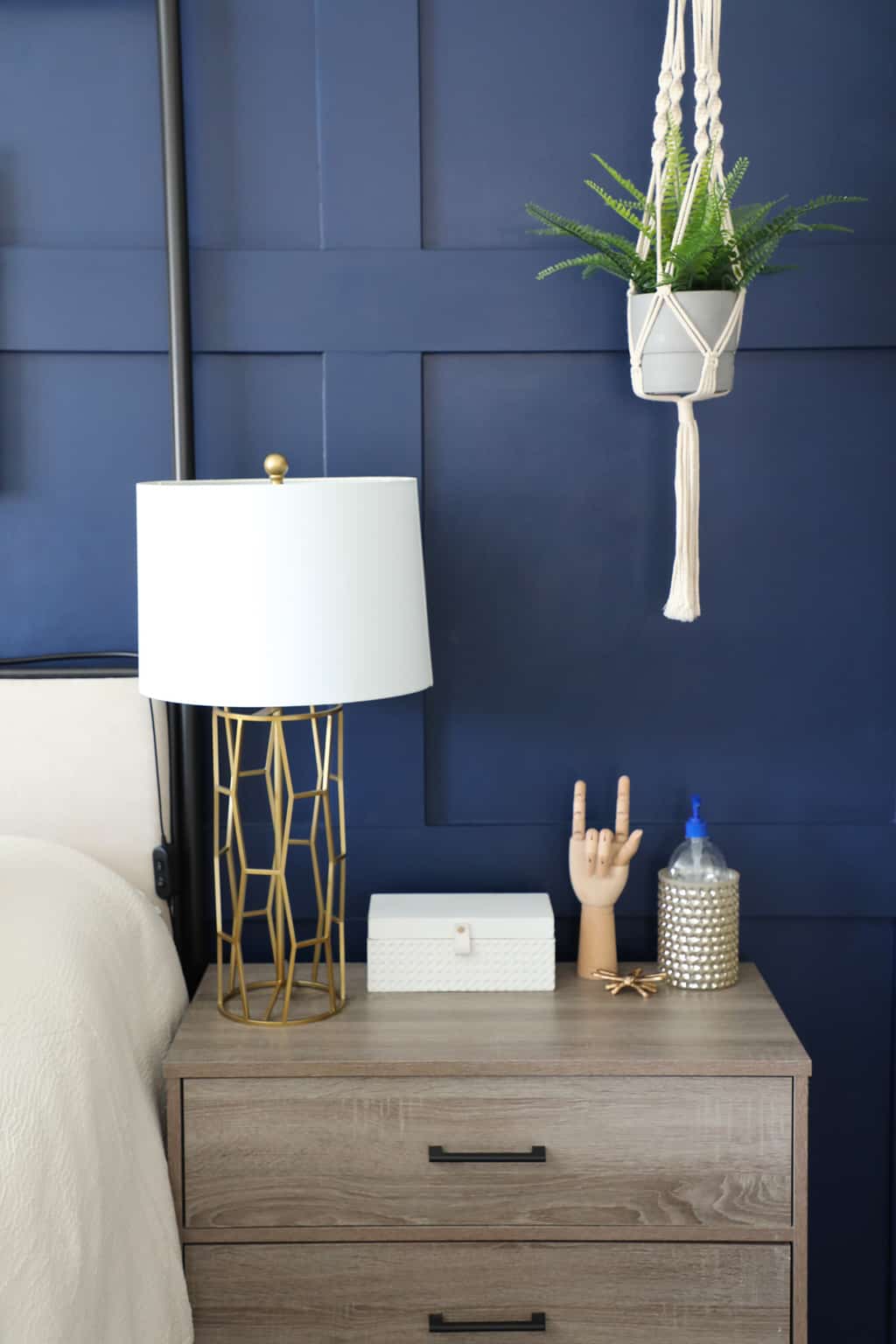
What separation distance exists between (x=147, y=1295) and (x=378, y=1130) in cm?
31

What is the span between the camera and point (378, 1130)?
5.14 ft

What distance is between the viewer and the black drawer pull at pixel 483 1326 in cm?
158

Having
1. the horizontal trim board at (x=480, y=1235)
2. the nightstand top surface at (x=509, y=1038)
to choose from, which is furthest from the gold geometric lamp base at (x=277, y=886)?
the horizontal trim board at (x=480, y=1235)

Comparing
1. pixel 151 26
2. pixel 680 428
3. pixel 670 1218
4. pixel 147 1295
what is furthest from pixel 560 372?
pixel 147 1295

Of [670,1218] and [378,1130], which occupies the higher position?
[378,1130]

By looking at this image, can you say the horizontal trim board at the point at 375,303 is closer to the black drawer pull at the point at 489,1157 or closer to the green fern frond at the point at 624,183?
the green fern frond at the point at 624,183

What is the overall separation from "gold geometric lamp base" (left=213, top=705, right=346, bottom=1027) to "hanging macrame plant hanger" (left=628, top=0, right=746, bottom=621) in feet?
1.72

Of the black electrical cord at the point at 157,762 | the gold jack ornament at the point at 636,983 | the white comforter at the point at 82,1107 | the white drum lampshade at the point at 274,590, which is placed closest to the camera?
the white comforter at the point at 82,1107

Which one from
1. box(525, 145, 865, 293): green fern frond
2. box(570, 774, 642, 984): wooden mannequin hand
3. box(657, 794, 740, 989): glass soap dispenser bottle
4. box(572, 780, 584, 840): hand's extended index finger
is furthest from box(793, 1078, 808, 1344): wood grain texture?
box(525, 145, 865, 293): green fern frond

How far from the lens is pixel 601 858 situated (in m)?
1.82

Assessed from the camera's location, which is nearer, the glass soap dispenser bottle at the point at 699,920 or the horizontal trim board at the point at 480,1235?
the horizontal trim board at the point at 480,1235

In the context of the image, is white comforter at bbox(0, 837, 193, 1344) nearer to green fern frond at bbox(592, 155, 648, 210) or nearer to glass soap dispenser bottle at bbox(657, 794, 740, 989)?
glass soap dispenser bottle at bbox(657, 794, 740, 989)

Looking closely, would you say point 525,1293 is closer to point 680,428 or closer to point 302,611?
point 302,611

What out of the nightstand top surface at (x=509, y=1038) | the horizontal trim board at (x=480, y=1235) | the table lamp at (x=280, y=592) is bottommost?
the horizontal trim board at (x=480, y=1235)
